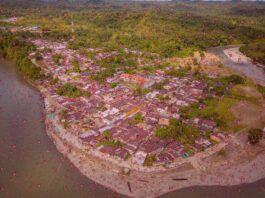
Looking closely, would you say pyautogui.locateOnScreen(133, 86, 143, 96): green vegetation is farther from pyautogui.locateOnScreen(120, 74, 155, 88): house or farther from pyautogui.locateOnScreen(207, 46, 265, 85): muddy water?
pyautogui.locateOnScreen(207, 46, 265, 85): muddy water

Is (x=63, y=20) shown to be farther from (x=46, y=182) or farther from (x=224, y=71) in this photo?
(x=46, y=182)

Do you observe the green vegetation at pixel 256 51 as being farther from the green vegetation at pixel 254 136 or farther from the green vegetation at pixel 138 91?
the green vegetation at pixel 254 136

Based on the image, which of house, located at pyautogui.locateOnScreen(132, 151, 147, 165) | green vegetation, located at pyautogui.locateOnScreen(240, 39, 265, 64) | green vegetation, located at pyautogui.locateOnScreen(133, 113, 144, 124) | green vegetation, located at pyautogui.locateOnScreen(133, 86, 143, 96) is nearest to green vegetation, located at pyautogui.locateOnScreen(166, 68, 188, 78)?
green vegetation, located at pyautogui.locateOnScreen(133, 86, 143, 96)

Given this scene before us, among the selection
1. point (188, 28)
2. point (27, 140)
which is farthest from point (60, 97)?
point (188, 28)

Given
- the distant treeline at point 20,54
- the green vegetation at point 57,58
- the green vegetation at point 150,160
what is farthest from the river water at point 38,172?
the green vegetation at point 57,58

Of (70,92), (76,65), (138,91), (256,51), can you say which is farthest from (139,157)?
(256,51)

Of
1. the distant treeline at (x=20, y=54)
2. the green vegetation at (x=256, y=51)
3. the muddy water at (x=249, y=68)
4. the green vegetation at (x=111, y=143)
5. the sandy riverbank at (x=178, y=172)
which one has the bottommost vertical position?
the muddy water at (x=249, y=68)

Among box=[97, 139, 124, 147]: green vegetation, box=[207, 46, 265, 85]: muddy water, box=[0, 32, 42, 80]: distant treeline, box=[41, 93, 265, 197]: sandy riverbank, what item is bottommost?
box=[207, 46, 265, 85]: muddy water
